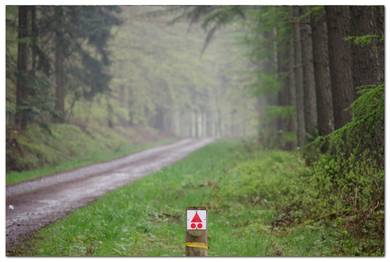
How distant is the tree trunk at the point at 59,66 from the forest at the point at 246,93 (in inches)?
3.2

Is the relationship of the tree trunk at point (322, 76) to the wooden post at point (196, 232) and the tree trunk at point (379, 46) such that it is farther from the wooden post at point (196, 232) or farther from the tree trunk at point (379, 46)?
the wooden post at point (196, 232)

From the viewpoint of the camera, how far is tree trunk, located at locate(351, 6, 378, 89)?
848 cm

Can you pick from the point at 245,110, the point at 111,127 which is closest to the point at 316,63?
the point at 111,127

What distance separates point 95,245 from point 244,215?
3060 millimetres

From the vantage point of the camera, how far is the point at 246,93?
71.7 feet

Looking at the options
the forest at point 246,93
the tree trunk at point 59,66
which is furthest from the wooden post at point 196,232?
the tree trunk at point 59,66

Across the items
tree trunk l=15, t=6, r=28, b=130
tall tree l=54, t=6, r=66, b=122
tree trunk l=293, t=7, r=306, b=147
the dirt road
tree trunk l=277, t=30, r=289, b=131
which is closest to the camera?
the dirt road

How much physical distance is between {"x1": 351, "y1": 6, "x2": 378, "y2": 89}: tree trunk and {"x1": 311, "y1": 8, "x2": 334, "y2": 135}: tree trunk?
327cm

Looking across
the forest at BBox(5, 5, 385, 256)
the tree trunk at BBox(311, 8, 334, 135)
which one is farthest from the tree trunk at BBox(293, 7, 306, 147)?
the tree trunk at BBox(311, 8, 334, 135)

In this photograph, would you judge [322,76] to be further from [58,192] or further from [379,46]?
[58,192]

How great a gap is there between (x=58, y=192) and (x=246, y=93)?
10966 millimetres

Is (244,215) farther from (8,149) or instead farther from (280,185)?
(8,149)

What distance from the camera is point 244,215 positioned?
9609mm

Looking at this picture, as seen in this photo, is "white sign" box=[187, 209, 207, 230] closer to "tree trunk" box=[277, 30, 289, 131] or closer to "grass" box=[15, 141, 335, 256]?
"grass" box=[15, 141, 335, 256]
